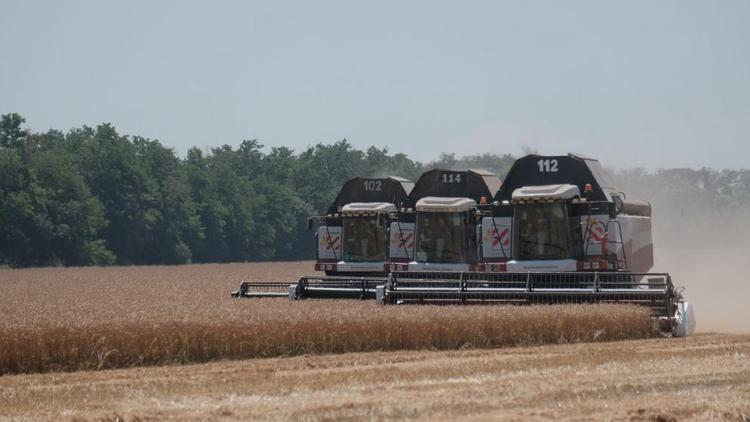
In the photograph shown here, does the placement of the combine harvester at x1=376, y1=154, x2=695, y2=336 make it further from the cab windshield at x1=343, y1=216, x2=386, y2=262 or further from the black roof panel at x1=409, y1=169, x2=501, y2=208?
the cab windshield at x1=343, y1=216, x2=386, y2=262

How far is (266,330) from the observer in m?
17.9

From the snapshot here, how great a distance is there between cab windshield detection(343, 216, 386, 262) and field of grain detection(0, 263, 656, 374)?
6.01 m

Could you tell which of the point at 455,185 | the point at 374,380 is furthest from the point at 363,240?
the point at 374,380

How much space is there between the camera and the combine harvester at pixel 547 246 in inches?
867

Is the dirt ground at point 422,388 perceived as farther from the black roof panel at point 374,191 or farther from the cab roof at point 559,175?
the black roof panel at point 374,191

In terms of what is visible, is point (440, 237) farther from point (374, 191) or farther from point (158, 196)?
point (158, 196)

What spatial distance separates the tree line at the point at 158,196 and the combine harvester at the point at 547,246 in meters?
31.4

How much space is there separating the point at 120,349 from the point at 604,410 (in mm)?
7502

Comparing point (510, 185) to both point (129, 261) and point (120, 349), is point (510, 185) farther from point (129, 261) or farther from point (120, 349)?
point (129, 261)

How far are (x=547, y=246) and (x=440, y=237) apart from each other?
2.78 m

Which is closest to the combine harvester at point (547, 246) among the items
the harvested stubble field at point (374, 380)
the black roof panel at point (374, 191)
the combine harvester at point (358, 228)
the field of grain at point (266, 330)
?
the field of grain at point (266, 330)

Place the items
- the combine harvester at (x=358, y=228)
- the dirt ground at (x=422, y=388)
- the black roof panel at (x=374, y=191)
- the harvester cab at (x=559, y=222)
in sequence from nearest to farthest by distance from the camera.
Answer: the dirt ground at (x=422, y=388) < the harvester cab at (x=559, y=222) < the combine harvester at (x=358, y=228) < the black roof panel at (x=374, y=191)

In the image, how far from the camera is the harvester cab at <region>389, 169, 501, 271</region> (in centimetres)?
2517

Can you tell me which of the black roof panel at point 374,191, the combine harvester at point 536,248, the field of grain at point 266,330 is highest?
the black roof panel at point 374,191
